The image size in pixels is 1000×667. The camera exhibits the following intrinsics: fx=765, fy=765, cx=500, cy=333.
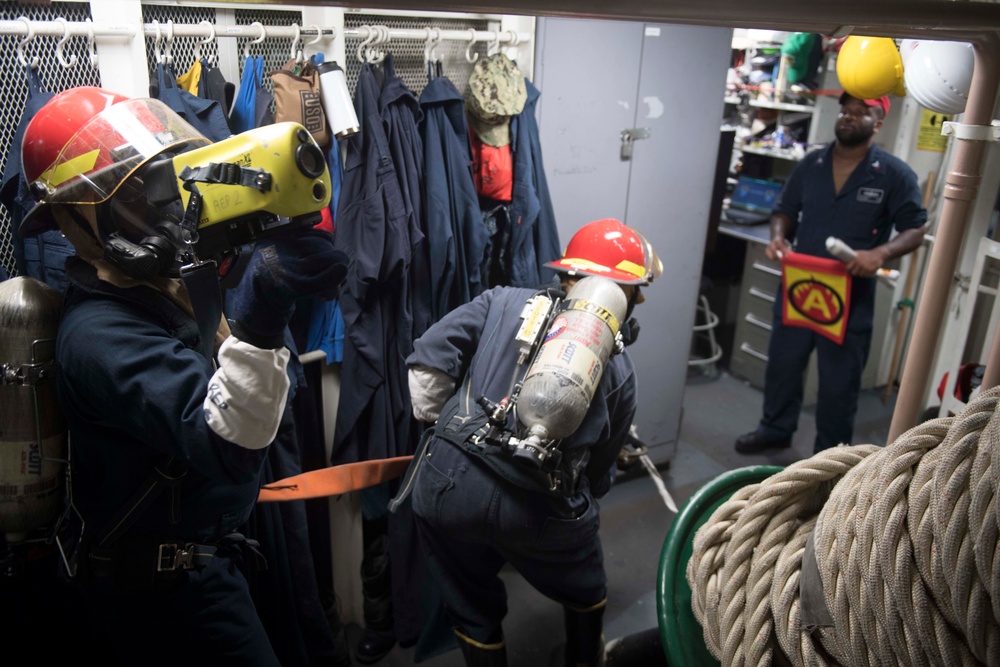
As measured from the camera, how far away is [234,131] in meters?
2.31

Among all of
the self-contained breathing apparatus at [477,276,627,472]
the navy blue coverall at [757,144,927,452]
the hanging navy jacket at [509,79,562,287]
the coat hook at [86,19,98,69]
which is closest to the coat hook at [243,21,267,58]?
the coat hook at [86,19,98,69]

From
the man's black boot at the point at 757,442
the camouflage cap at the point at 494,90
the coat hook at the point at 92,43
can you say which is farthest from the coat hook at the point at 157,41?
the man's black boot at the point at 757,442

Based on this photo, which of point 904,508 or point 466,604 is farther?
point 466,604

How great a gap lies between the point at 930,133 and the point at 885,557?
435cm

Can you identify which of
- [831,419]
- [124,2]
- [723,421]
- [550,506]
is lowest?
[723,421]

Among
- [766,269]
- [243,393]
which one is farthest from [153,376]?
[766,269]

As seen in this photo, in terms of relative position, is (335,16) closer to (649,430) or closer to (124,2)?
(124,2)

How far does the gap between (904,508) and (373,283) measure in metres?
1.96

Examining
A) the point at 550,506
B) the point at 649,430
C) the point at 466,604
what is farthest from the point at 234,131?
the point at 649,430

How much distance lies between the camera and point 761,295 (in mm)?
4840

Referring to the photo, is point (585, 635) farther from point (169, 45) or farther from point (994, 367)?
point (169, 45)

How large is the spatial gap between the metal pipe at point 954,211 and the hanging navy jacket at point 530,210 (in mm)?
1915

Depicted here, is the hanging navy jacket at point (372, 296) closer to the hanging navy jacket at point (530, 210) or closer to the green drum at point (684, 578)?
the hanging navy jacket at point (530, 210)

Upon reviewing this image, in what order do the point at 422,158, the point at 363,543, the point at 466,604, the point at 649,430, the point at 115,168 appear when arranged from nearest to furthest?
1. the point at 115,168
2. the point at 466,604
3. the point at 422,158
4. the point at 363,543
5. the point at 649,430
